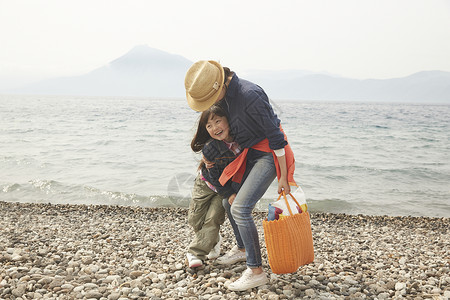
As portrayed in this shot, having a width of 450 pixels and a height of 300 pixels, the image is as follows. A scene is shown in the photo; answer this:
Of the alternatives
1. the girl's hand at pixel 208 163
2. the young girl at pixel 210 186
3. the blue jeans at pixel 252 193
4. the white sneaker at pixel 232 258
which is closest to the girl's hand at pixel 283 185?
the blue jeans at pixel 252 193

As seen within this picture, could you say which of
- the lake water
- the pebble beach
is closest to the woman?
the pebble beach

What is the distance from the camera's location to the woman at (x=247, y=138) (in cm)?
309

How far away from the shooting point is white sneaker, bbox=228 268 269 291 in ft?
11.3

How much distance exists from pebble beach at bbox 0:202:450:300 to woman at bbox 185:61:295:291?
1.76 ft

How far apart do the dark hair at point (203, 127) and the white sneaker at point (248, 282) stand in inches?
57.6

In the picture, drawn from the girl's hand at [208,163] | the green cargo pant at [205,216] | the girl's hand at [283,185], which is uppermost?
the girl's hand at [208,163]

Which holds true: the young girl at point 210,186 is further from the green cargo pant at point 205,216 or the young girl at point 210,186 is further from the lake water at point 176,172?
the lake water at point 176,172

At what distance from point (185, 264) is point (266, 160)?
182 cm

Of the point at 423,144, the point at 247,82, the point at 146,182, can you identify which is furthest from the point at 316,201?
the point at 423,144

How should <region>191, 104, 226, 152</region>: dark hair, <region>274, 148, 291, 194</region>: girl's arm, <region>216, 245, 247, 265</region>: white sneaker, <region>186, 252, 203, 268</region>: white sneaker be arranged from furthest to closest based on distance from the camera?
<region>216, 245, 247, 265</region>: white sneaker, <region>186, 252, 203, 268</region>: white sneaker, <region>191, 104, 226, 152</region>: dark hair, <region>274, 148, 291, 194</region>: girl's arm

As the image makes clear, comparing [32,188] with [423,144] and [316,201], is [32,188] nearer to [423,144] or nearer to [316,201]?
[316,201]

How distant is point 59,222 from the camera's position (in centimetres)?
675

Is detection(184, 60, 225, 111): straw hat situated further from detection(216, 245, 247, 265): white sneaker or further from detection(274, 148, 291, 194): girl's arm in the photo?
detection(216, 245, 247, 265): white sneaker

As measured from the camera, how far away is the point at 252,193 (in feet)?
11.0
